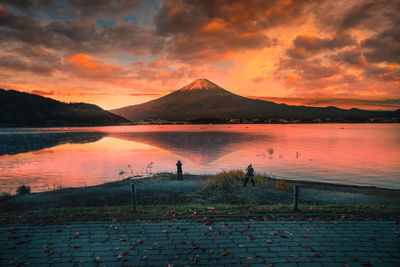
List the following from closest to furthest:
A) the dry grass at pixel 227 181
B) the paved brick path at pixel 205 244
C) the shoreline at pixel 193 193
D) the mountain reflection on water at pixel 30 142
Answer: the paved brick path at pixel 205 244 → the shoreline at pixel 193 193 → the dry grass at pixel 227 181 → the mountain reflection on water at pixel 30 142

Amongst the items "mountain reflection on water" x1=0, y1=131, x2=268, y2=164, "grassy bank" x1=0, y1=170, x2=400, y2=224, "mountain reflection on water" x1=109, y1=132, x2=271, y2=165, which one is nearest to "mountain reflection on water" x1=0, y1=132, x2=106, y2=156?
"mountain reflection on water" x1=0, y1=131, x2=268, y2=164

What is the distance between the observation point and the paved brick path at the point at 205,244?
5.59 metres

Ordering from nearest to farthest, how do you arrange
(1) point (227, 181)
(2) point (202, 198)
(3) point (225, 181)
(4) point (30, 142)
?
(2) point (202, 198) < (3) point (225, 181) < (1) point (227, 181) < (4) point (30, 142)

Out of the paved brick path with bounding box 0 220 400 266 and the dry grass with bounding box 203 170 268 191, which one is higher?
the paved brick path with bounding box 0 220 400 266

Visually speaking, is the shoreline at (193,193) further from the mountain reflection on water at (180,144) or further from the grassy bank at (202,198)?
the mountain reflection on water at (180,144)

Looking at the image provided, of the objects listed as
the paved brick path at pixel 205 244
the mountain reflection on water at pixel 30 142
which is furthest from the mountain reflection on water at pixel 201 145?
the paved brick path at pixel 205 244

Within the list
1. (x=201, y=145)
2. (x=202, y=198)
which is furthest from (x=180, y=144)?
(x=202, y=198)

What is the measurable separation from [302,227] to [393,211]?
4858mm

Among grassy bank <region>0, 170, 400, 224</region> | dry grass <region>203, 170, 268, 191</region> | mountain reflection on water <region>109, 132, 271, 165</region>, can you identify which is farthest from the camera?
mountain reflection on water <region>109, 132, 271, 165</region>

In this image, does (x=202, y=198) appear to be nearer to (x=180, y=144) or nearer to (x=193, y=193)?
(x=193, y=193)

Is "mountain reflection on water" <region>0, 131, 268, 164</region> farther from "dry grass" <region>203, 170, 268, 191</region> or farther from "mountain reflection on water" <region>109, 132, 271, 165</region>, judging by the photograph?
"dry grass" <region>203, 170, 268, 191</region>

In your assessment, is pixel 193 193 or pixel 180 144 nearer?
pixel 193 193

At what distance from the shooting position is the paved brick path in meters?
5.59

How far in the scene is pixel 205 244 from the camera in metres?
6.31
